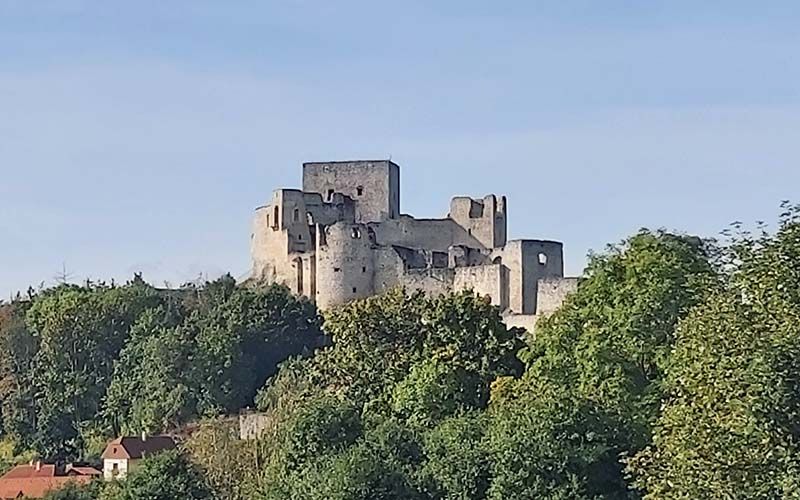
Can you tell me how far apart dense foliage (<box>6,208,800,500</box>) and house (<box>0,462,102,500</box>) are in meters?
4.37

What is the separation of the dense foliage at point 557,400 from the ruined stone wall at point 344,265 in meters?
5.05

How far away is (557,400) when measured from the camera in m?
43.2

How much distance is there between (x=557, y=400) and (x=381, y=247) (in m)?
33.6

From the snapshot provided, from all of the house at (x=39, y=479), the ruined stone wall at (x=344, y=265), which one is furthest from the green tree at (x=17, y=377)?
the ruined stone wall at (x=344, y=265)

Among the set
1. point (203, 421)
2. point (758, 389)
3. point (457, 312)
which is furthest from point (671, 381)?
point (203, 421)

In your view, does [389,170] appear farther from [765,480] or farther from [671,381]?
[765,480]

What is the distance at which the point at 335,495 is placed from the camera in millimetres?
45125

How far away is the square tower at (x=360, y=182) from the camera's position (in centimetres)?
8331

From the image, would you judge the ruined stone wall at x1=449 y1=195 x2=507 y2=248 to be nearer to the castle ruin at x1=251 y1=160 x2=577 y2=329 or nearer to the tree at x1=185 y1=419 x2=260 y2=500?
the castle ruin at x1=251 y1=160 x2=577 y2=329

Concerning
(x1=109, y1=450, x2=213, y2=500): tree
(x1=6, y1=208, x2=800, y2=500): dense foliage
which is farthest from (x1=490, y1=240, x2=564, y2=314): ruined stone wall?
(x1=109, y1=450, x2=213, y2=500): tree

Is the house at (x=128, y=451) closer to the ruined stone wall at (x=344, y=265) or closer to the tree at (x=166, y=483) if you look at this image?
the ruined stone wall at (x=344, y=265)

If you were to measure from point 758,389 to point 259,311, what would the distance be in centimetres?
4432

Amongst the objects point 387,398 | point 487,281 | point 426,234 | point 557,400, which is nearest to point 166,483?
point 387,398

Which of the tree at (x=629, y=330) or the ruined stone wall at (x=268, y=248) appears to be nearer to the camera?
the tree at (x=629, y=330)
